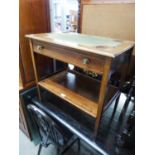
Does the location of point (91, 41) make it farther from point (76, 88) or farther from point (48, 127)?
point (48, 127)

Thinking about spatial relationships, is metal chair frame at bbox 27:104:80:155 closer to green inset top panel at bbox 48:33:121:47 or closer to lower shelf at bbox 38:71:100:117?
lower shelf at bbox 38:71:100:117

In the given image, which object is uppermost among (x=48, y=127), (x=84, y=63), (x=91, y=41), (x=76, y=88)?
(x=91, y=41)

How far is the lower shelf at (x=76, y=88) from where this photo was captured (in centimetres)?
94

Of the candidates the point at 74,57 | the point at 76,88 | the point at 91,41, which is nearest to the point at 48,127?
the point at 76,88

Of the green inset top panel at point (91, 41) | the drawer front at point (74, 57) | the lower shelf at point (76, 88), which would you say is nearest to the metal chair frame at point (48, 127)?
the lower shelf at point (76, 88)

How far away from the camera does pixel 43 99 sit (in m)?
1.27

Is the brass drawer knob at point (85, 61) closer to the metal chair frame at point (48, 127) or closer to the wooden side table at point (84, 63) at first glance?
the wooden side table at point (84, 63)

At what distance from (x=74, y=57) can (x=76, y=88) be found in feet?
1.40

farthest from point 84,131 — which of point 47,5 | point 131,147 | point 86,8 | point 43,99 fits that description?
point 47,5

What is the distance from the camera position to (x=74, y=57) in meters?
0.77

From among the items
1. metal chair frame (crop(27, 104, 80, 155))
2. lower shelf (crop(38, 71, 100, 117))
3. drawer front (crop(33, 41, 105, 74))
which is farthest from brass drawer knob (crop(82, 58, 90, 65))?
metal chair frame (crop(27, 104, 80, 155))

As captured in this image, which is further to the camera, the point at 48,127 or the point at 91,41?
the point at 48,127

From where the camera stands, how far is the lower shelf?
3.09 ft
